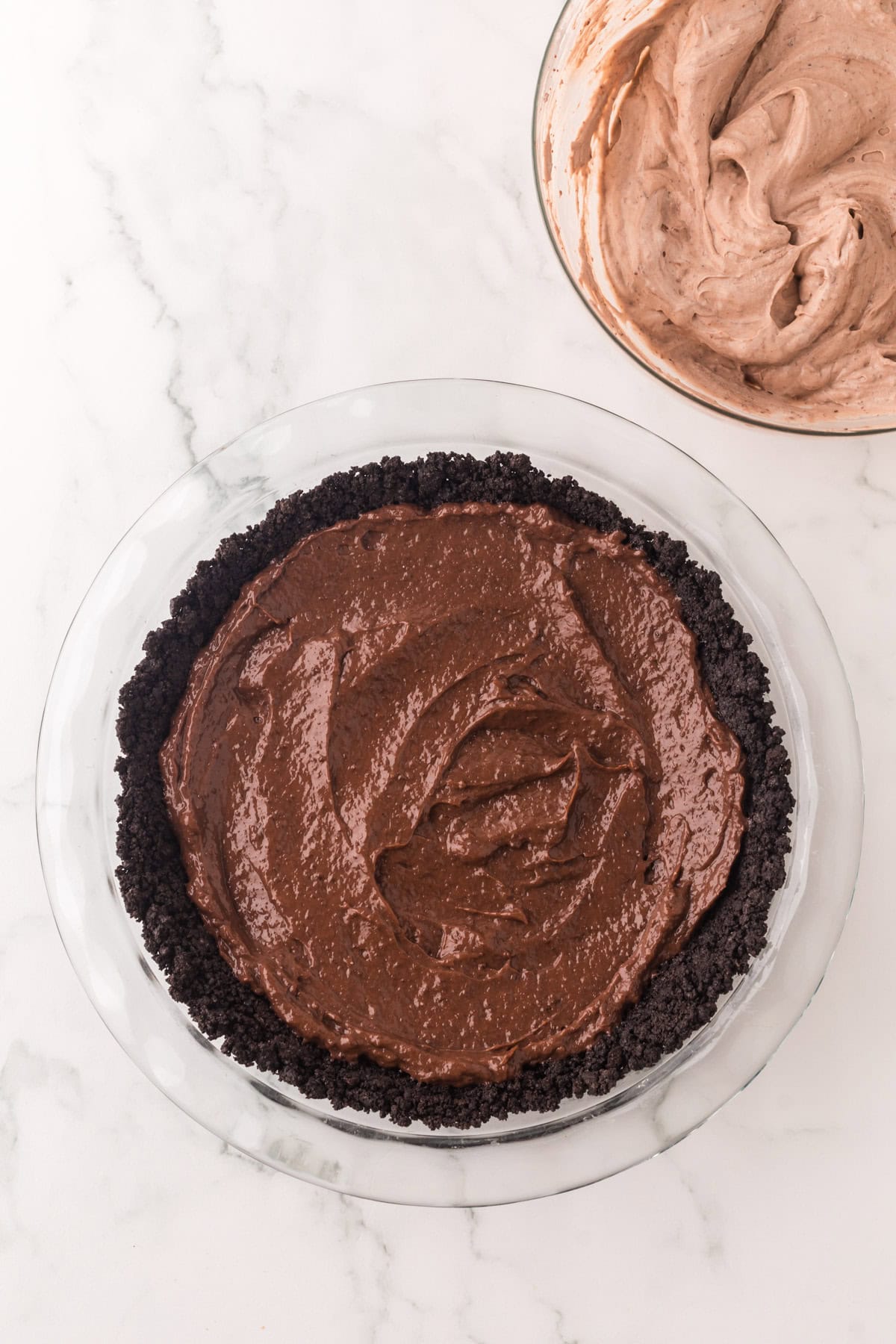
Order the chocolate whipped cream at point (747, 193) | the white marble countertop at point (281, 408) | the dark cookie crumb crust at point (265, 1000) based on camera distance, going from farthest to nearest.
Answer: the white marble countertop at point (281, 408)
the chocolate whipped cream at point (747, 193)
the dark cookie crumb crust at point (265, 1000)

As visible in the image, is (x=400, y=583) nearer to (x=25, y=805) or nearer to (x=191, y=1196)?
(x=25, y=805)

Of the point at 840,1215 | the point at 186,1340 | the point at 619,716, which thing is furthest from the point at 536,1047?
the point at 186,1340

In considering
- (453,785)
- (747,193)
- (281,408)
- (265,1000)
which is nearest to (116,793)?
(265,1000)

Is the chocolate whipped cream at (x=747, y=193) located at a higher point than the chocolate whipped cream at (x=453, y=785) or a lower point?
higher

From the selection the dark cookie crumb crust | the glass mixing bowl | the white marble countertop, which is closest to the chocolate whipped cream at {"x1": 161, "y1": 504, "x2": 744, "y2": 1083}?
the dark cookie crumb crust

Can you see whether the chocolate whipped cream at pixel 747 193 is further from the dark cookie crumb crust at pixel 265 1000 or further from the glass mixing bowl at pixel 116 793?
the dark cookie crumb crust at pixel 265 1000

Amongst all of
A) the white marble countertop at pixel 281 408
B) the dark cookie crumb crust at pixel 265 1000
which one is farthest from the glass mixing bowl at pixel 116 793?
the white marble countertop at pixel 281 408

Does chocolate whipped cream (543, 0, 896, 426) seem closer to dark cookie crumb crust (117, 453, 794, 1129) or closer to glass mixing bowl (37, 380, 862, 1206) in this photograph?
glass mixing bowl (37, 380, 862, 1206)
